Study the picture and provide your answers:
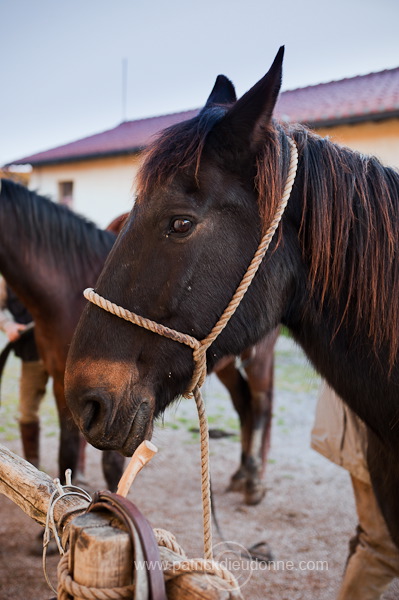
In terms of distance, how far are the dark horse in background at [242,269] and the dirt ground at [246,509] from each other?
39 cm

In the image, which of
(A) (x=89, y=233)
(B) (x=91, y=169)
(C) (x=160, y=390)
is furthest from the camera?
(B) (x=91, y=169)

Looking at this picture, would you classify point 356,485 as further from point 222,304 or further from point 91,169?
point 91,169

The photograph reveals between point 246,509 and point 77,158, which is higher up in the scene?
point 77,158

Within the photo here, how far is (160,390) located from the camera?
1349mm

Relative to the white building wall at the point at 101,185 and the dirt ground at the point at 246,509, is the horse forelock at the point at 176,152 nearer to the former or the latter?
the dirt ground at the point at 246,509

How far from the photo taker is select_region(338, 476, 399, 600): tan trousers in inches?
81.7

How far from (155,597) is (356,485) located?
174 cm

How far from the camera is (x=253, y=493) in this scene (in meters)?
4.03

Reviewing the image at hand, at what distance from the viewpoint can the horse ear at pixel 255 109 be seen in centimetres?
129

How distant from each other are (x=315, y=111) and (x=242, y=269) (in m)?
10.5

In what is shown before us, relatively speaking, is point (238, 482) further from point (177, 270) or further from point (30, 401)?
point (177, 270)

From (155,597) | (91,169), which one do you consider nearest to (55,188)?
(91,169)

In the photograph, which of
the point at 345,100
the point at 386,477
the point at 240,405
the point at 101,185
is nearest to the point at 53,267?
the point at 240,405

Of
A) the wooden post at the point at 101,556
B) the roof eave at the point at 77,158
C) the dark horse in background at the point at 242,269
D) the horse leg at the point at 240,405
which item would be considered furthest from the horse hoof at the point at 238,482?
the roof eave at the point at 77,158
